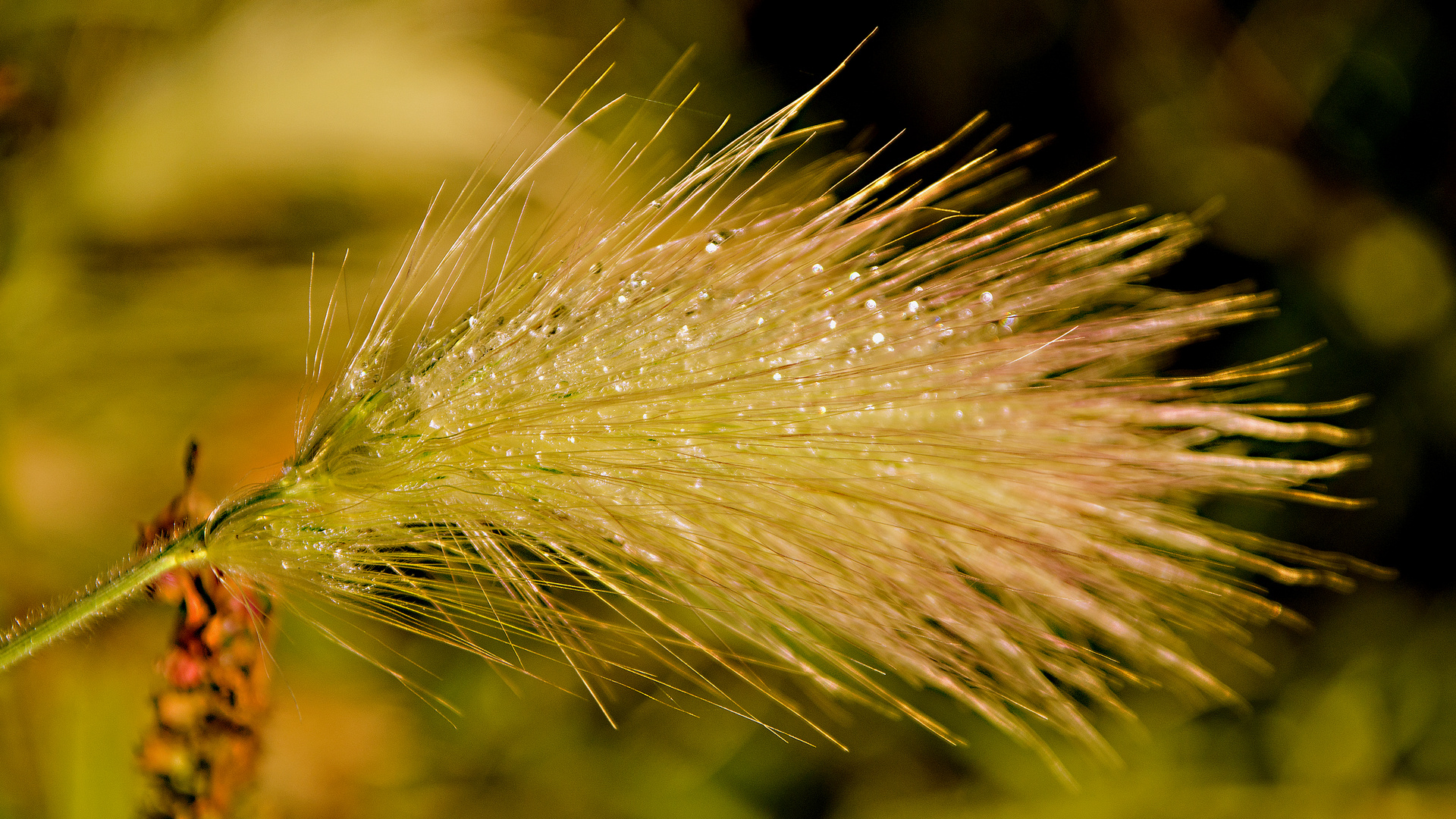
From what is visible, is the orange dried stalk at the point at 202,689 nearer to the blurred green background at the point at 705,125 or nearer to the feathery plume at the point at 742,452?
the feathery plume at the point at 742,452

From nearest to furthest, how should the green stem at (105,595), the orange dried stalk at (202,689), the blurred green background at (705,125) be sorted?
the green stem at (105,595)
the orange dried stalk at (202,689)
the blurred green background at (705,125)

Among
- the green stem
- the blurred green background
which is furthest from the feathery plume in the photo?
the blurred green background

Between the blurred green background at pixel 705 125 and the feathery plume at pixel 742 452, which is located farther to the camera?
the blurred green background at pixel 705 125

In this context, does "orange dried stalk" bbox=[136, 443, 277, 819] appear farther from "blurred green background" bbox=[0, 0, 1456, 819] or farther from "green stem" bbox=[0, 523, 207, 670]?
"blurred green background" bbox=[0, 0, 1456, 819]

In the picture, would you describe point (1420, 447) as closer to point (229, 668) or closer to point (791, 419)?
point (791, 419)

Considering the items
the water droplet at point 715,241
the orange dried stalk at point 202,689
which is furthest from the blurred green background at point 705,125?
the water droplet at point 715,241

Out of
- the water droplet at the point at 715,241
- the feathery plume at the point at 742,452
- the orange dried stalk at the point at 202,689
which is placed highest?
the water droplet at the point at 715,241

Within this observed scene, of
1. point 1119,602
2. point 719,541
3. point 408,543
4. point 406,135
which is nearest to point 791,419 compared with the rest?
point 719,541
